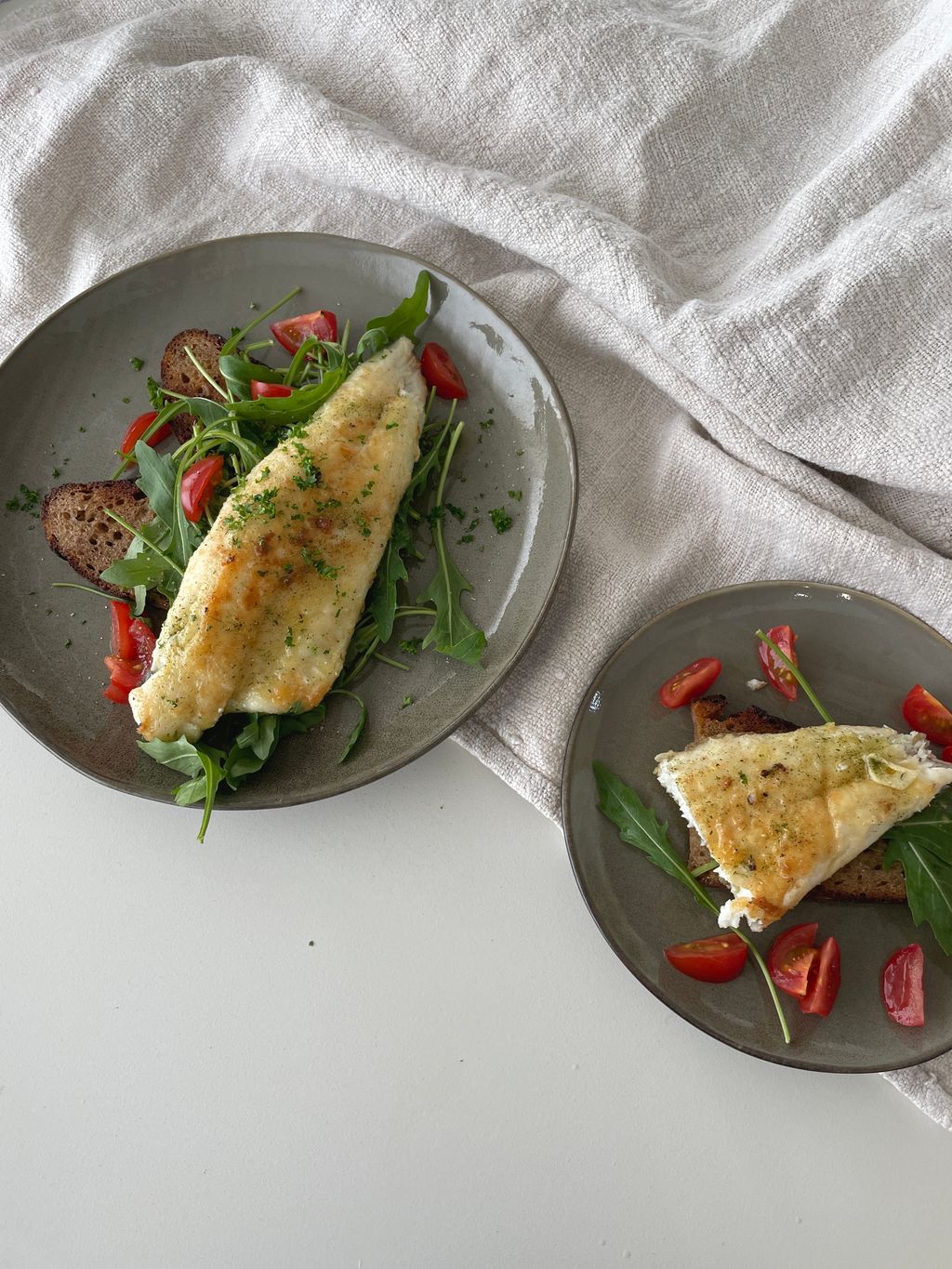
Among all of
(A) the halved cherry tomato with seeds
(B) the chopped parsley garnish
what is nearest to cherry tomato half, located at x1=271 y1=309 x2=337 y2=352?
(A) the halved cherry tomato with seeds

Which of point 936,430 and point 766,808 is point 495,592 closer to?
point 766,808

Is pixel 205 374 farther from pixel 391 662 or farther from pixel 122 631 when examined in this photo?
pixel 391 662

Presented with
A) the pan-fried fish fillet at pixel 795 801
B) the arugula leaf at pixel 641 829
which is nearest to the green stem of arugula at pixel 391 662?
the arugula leaf at pixel 641 829

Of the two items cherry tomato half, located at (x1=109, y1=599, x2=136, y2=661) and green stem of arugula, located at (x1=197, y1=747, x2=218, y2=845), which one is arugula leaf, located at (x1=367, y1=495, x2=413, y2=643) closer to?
green stem of arugula, located at (x1=197, y1=747, x2=218, y2=845)

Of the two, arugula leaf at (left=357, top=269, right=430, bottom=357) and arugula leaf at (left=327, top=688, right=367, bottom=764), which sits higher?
arugula leaf at (left=357, top=269, right=430, bottom=357)

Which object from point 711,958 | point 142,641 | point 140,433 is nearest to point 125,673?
point 142,641

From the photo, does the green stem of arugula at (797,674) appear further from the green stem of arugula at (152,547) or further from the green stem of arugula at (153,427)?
the green stem of arugula at (153,427)
